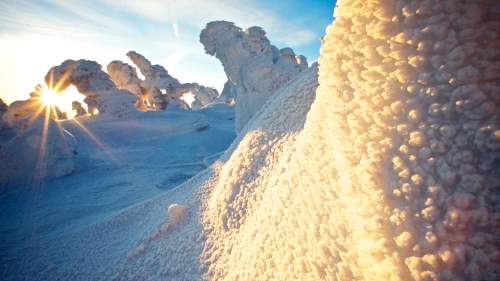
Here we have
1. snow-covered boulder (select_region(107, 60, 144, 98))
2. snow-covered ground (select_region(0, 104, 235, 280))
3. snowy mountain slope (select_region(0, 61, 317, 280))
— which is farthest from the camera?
snow-covered boulder (select_region(107, 60, 144, 98))

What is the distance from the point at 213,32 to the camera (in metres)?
11.3

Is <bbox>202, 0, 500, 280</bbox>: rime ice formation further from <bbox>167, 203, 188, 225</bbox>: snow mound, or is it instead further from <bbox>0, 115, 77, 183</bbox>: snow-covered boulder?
<bbox>0, 115, 77, 183</bbox>: snow-covered boulder

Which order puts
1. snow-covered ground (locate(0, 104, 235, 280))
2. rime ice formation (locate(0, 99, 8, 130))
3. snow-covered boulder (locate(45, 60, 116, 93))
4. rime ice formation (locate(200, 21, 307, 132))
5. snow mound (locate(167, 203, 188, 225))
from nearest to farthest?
snow mound (locate(167, 203, 188, 225)) < snow-covered ground (locate(0, 104, 235, 280)) < rime ice formation (locate(200, 21, 307, 132)) < rime ice formation (locate(0, 99, 8, 130)) < snow-covered boulder (locate(45, 60, 116, 93))

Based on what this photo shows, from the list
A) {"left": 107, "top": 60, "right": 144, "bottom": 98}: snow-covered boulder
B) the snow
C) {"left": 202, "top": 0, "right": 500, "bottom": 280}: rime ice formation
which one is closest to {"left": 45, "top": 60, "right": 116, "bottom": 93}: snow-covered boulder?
{"left": 107, "top": 60, "right": 144, "bottom": 98}: snow-covered boulder

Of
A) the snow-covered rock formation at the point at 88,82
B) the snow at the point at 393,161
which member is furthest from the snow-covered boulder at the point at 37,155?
the snow at the point at 393,161

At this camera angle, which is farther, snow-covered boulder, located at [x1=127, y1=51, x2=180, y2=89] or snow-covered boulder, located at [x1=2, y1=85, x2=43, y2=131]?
snow-covered boulder, located at [x1=127, y1=51, x2=180, y2=89]

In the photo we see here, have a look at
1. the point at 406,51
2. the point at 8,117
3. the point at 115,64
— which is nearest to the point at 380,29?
the point at 406,51

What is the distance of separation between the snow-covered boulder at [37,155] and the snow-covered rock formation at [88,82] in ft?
16.2

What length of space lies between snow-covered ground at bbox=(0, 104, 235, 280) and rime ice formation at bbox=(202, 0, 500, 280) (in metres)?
2.54

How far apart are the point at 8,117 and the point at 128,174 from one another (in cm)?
917

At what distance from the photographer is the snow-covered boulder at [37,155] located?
673 centimetres

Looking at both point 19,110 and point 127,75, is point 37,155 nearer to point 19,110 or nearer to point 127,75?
point 19,110

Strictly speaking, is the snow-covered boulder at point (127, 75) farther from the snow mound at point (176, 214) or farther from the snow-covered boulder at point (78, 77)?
the snow mound at point (176, 214)

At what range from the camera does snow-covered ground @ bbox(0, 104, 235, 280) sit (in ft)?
10.3
